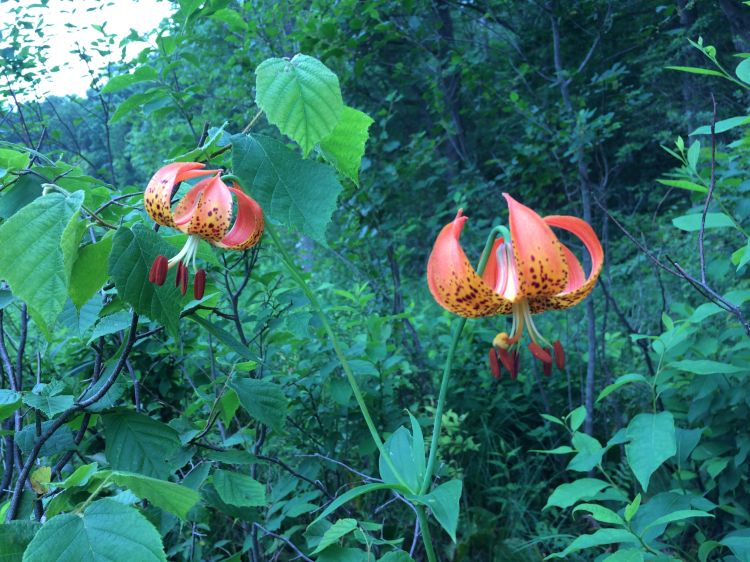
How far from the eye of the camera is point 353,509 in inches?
80.9

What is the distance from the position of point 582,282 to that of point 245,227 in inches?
20.4

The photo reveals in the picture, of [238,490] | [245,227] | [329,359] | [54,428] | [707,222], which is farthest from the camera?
[329,359]

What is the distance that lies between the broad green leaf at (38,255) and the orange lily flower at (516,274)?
46 cm

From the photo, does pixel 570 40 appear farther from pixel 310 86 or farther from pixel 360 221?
pixel 310 86

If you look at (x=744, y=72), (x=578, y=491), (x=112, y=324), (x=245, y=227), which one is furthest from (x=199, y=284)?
(x=744, y=72)

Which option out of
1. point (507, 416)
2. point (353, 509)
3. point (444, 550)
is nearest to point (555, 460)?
point (507, 416)

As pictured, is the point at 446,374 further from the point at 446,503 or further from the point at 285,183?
the point at 285,183

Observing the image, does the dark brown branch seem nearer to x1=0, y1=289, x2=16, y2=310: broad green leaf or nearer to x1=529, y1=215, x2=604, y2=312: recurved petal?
x1=0, y1=289, x2=16, y2=310: broad green leaf

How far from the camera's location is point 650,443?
1.23 m

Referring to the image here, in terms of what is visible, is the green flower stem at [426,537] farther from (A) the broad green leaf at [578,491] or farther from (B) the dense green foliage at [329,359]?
(A) the broad green leaf at [578,491]

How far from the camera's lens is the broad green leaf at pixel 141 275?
30.9 inches

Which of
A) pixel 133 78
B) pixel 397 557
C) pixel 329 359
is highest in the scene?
pixel 133 78

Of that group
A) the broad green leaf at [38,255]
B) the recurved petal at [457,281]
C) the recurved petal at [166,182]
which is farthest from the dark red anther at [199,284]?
the recurved petal at [457,281]

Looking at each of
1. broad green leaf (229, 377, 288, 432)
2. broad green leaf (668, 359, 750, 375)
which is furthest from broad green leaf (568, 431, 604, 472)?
broad green leaf (229, 377, 288, 432)
